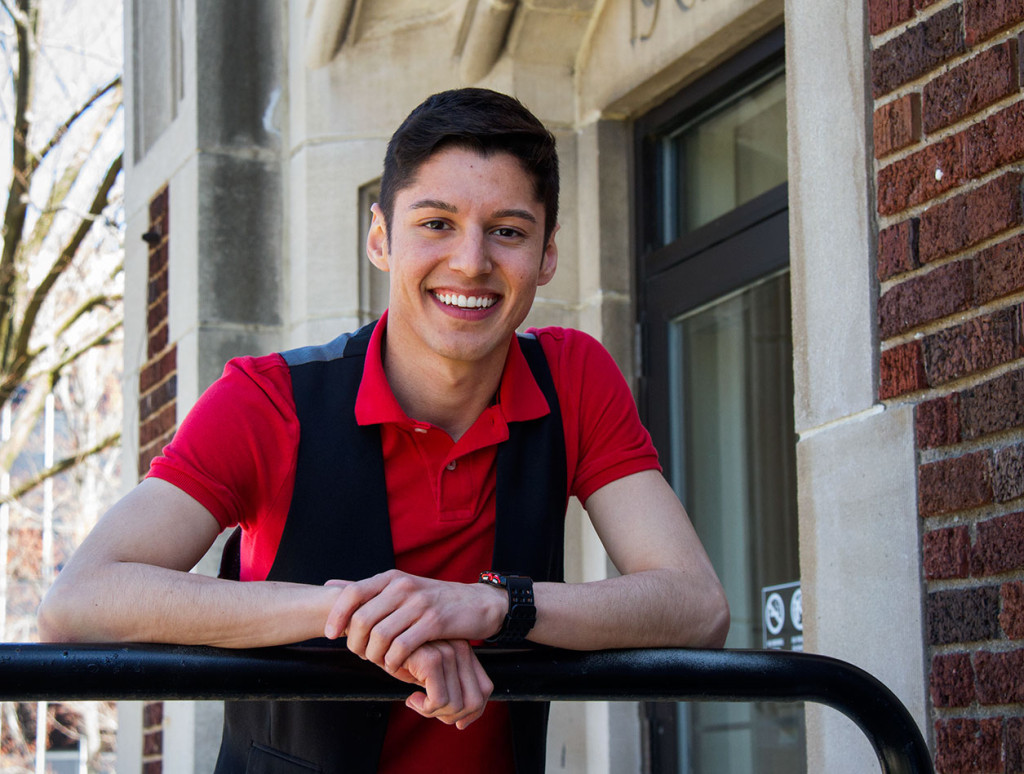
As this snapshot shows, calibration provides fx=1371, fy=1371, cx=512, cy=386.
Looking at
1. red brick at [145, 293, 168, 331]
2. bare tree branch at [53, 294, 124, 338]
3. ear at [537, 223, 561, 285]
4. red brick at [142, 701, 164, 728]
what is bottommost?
red brick at [142, 701, 164, 728]

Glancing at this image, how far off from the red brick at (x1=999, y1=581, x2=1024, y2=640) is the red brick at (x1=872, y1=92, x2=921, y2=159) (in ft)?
2.76

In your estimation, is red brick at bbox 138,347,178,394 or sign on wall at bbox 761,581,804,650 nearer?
sign on wall at bbox 761,581,804,650

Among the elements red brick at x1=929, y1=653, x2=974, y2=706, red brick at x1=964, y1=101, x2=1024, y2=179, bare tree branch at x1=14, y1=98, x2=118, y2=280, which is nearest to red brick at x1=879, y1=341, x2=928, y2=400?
red brick at x1=964, y1=101, x2=1024, y2=179

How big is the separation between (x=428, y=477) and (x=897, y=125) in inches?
45.2

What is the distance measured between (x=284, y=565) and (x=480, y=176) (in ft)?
2.20

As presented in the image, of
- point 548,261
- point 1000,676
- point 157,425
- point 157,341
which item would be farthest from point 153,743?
point 1000,676

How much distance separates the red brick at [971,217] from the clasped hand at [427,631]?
1.20 m

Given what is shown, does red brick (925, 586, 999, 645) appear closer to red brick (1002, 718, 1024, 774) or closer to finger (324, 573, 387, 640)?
red brick (1002, 718, 1024, 774)

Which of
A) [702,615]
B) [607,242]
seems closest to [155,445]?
[607,242]

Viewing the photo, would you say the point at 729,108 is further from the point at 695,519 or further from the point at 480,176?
the point at 480,176

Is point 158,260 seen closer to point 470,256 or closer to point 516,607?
point 470,256

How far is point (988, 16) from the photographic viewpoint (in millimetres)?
2377

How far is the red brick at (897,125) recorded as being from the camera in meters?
2.54

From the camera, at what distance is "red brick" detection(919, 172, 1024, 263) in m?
2.32
